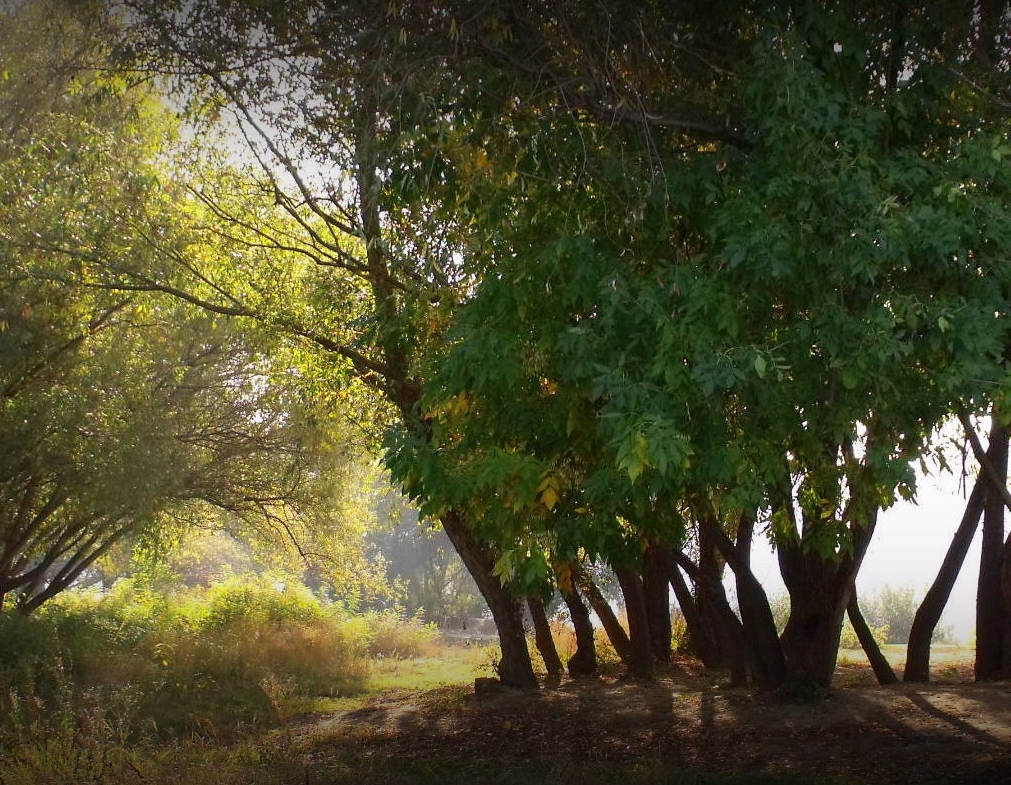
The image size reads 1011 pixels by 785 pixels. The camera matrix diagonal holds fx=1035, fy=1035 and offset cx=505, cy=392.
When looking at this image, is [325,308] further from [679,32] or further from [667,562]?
[667,562]

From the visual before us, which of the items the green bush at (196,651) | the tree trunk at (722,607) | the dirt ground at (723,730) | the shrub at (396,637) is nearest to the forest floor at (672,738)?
the dirt ground at (723,730)

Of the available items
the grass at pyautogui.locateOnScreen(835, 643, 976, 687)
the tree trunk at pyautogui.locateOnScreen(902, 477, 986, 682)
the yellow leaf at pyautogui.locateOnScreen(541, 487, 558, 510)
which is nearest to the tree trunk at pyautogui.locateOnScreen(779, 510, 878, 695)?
the tree trunk at pyautogui.locateOnScreen(902, 477, 986, 682)

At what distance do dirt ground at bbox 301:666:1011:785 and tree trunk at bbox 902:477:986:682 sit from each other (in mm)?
929

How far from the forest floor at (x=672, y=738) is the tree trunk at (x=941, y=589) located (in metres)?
0.85

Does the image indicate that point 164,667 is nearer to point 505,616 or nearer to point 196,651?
point 196,651

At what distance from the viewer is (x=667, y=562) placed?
1638 cm

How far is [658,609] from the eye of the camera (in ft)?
57.9

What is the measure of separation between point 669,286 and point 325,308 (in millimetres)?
6353

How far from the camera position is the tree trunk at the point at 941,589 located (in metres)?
12.5

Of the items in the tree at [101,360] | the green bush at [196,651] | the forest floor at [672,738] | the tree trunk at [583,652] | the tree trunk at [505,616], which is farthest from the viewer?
the tree trunk at [583,652]

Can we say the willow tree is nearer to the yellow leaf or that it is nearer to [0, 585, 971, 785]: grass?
the yellow leaf

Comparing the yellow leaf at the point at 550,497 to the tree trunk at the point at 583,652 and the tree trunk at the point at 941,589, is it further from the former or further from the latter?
the tree trunk at the point at 583,652

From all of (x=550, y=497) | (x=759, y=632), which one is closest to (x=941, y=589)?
(x=759, y=632)

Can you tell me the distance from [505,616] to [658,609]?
3.83m
